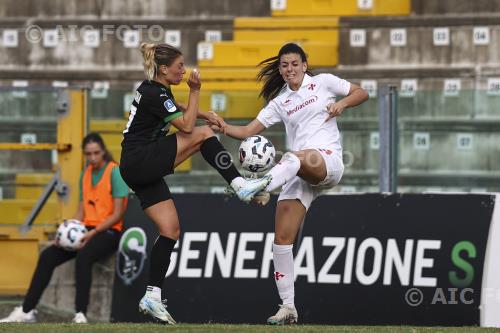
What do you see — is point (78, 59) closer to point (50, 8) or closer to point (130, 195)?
point (50, 8)

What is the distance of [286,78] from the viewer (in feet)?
31.2

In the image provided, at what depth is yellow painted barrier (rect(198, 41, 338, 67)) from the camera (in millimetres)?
14938

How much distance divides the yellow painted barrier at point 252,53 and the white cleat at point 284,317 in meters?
5.86

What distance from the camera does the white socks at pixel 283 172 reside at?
346 inches

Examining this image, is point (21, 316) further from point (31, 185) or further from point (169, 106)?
point (169, 106)

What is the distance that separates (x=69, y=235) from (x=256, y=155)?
3.27 metres

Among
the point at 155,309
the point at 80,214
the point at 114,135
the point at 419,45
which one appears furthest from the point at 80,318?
the point at 419,45

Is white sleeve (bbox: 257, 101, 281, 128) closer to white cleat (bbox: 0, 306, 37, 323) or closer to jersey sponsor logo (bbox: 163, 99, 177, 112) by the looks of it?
jersey sponsor logo (bbox: 163, 99, 177, 112)

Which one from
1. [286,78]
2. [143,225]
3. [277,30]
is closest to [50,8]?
[277,30]

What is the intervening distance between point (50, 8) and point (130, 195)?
17.5ft

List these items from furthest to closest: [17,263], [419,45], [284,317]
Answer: [419,45] → [17,263] → [284,317]

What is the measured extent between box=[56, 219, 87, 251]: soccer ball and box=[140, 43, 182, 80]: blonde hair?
10.6 feet

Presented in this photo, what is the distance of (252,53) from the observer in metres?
15.0

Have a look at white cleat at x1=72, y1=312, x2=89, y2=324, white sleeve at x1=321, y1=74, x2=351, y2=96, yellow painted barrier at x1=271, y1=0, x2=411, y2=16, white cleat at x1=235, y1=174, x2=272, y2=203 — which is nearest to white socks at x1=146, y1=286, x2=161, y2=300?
white cleat at x1=235, y1=174, x2=272, y2=203
